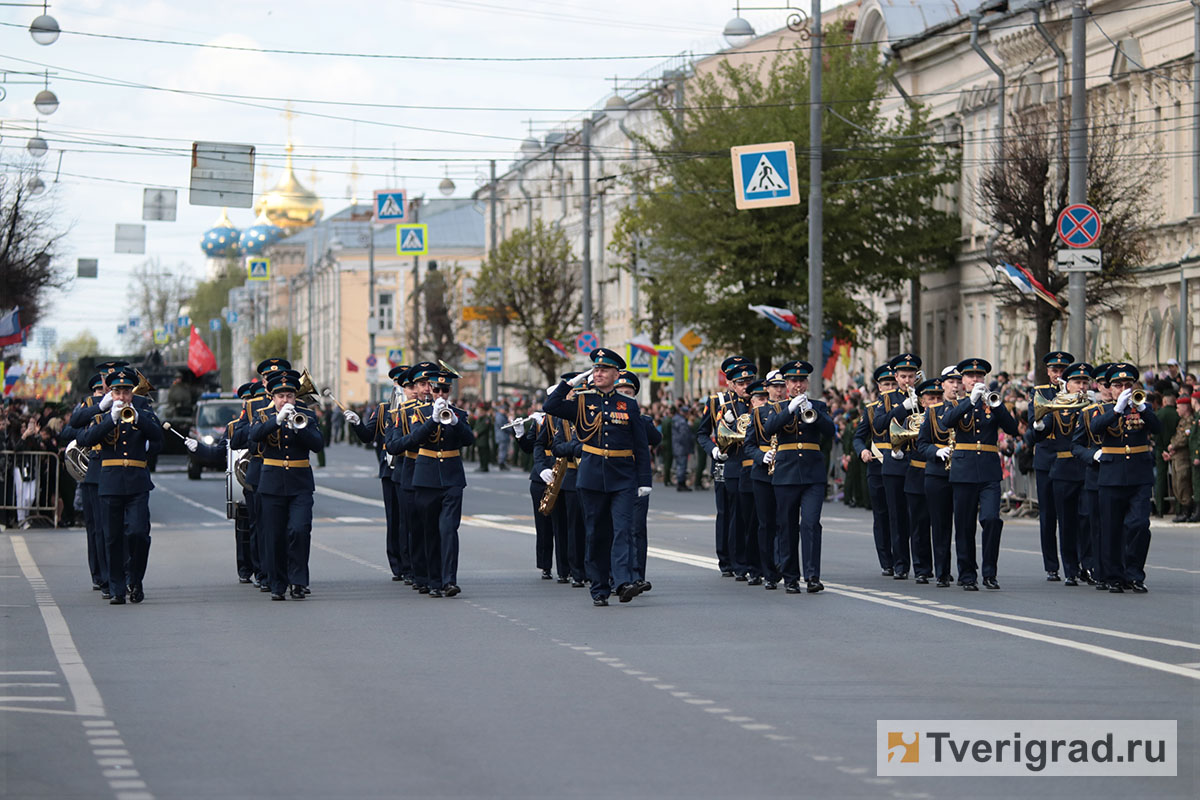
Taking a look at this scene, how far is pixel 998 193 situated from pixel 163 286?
134m

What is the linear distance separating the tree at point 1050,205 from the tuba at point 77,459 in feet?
68.8

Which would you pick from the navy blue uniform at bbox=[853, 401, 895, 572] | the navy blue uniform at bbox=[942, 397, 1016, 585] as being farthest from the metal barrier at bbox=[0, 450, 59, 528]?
the navy blue uniform at bbox=[942, 397, 1016, 585]

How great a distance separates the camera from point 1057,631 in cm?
1412

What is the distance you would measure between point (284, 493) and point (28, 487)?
13.9 m

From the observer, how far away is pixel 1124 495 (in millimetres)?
17500

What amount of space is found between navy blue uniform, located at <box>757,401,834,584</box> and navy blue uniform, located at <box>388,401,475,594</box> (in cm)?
262

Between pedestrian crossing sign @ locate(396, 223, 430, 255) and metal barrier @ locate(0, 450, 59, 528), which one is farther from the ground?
pedestrian crossing sign @ locate(396, 223, 430, 255)

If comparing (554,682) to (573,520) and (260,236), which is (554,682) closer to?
(573,520)

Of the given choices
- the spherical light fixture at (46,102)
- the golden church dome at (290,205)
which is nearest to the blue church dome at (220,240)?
the golden church dome at (290,205)

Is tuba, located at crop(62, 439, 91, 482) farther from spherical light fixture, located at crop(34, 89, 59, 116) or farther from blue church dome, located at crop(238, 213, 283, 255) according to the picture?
blue church dome, located at crop(238, 213, 283, 255)

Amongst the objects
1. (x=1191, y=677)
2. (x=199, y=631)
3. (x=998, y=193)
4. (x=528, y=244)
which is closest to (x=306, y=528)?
(x=199, y=631)

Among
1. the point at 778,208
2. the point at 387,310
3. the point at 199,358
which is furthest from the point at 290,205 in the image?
the point at 778,208

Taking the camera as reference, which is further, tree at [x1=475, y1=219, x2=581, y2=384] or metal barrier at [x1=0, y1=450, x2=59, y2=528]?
tree at [x1=475, y1=219, x2=581, y2=384]

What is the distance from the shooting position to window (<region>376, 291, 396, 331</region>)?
396ft
